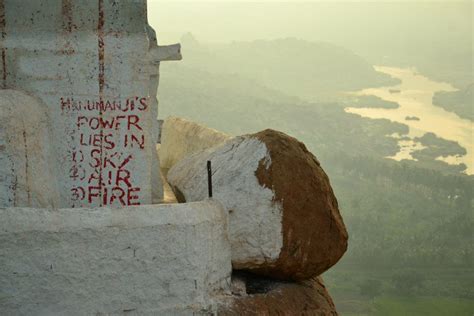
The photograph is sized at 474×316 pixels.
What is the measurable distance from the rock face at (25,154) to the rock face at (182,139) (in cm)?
321

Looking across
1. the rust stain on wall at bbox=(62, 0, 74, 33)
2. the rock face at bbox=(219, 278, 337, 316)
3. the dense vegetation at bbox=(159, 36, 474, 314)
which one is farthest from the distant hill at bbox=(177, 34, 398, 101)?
the rock face at bbox=(219, 278, 337, 316)

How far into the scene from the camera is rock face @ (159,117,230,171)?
38.0 ft

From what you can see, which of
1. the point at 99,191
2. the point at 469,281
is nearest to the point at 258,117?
the point at 469,281

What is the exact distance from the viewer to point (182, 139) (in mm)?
12680

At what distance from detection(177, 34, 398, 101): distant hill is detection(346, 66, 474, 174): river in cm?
665

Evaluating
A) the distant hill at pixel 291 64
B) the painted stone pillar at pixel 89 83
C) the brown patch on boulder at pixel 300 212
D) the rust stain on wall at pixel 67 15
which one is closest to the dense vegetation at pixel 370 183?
the distant hill at pixel 291 64

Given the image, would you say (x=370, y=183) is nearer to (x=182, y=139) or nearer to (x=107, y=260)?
(x=182, y=139)

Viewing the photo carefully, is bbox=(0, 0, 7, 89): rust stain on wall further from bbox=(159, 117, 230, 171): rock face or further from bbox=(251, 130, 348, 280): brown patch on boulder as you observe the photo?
bbox=(159, 117, 230, 171): rock face

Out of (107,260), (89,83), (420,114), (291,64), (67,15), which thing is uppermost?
(67,15)

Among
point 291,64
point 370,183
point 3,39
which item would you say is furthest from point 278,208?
point 291,64

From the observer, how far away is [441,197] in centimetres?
7350

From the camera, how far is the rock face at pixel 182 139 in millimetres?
11578

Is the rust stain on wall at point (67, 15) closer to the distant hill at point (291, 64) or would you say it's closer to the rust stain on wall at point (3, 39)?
the rust stain on wall at point (3, 39)

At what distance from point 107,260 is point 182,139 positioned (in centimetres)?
586
